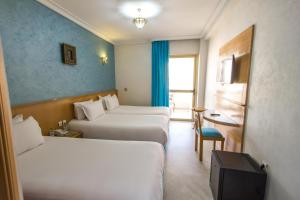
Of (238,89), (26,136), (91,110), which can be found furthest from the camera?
(91,110)

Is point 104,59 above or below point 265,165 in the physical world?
above

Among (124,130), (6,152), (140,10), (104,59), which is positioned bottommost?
(124,130)

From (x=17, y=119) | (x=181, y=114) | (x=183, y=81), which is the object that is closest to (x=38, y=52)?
(x=17, y=119)

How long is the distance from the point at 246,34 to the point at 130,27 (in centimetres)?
254

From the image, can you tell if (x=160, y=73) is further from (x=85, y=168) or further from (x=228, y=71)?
(x=85, y=168)

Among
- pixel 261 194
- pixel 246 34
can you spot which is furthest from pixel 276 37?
pixel 261 194

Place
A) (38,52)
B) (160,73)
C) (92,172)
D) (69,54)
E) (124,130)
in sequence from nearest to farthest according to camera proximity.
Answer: (92,172) → (38,52) → (124,130) → (69,54) → (160,73)

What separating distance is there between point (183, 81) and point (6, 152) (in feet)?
15.4

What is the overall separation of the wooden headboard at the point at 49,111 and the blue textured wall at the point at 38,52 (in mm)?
89

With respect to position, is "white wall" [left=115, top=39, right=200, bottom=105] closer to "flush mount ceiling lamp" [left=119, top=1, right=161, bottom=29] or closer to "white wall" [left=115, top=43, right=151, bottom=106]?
"white wall" [left=115, top=43, right=151, bottom=106]

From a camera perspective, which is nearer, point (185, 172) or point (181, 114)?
point (185, 172)

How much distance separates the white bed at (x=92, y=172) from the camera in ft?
3.62

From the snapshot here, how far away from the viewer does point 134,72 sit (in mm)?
4910

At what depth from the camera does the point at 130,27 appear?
11.5ft
